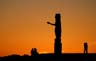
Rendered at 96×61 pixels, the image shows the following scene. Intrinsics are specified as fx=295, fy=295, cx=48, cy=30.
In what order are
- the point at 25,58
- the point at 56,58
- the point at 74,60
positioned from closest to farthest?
the point at 56,58
the point at 25,58
the point at 74,60

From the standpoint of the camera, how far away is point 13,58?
27125 millimetres

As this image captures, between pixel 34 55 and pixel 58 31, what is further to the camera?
pixel 34 55

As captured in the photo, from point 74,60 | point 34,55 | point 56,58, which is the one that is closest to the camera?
point 56,58

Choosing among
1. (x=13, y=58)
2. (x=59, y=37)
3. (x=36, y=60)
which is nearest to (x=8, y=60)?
(x=13, y=58)

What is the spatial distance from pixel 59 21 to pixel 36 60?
3.63 metres

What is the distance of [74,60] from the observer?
3158 centimetres

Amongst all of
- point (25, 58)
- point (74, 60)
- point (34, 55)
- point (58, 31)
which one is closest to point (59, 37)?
point (58, 31)

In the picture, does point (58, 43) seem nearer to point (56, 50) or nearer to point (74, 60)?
point (56, 50)

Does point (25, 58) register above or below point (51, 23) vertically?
below

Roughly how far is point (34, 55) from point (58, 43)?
2924mm

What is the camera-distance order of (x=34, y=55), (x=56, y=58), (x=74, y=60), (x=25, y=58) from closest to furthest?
(x=56, y=58), (x=34, y=55), (x=25, y=58), (x=74, y=60)

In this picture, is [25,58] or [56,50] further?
[25,58]

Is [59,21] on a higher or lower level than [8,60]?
higher

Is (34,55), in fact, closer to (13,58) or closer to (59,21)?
(59,21)
